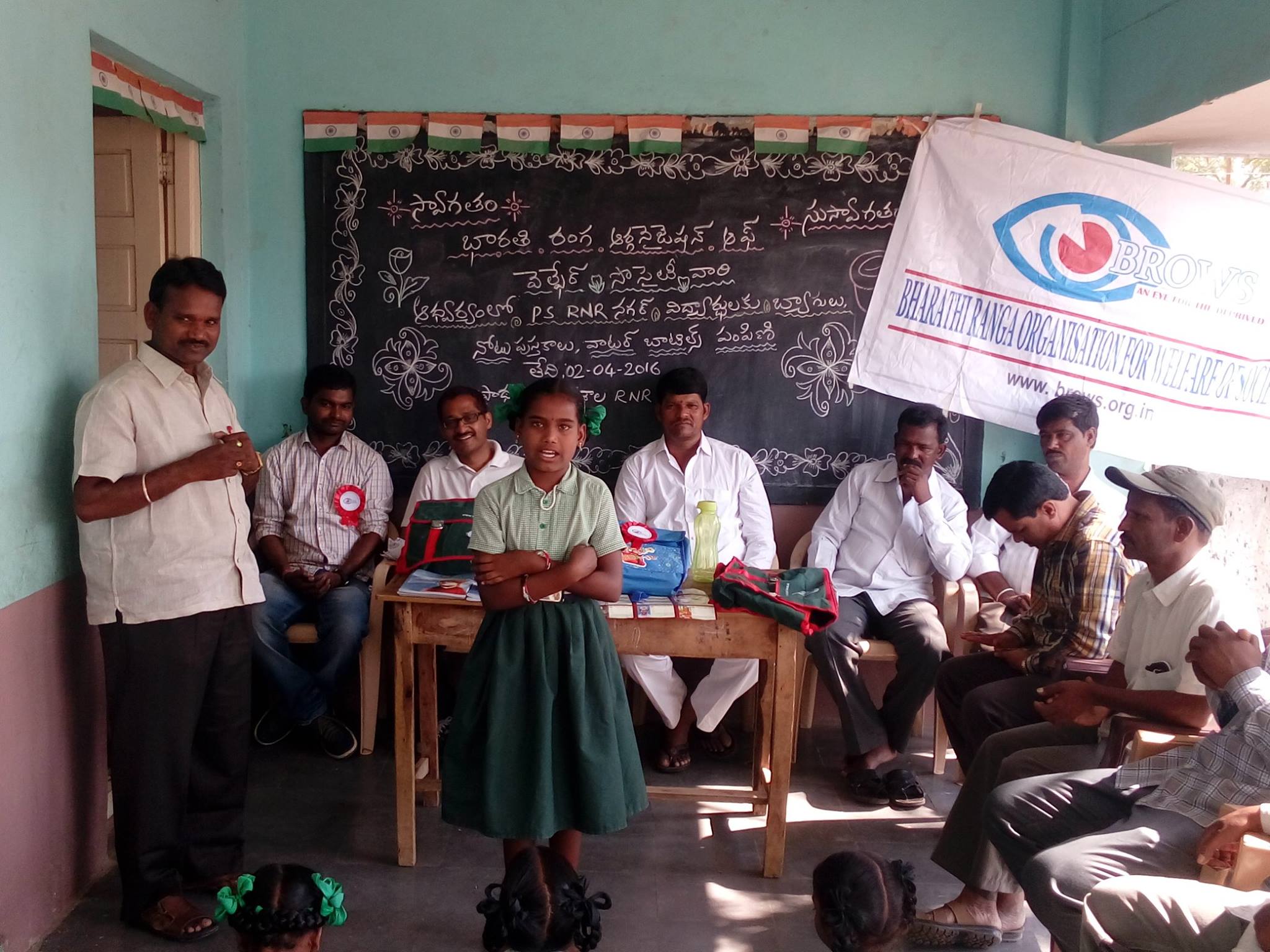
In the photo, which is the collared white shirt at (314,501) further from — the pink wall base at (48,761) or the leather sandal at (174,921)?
the leather sandal at (174,921)

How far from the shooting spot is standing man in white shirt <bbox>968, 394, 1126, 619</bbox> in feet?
12.6

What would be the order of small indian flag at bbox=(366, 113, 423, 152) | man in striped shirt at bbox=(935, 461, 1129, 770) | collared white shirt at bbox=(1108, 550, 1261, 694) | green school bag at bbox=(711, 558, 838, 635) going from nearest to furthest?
collared white shirt at bbox=(1108, 550, 1261, 694), green school bag at bbox=(711, 558, 838, 635), man in striped shirt at bbox=(935, 461, 1129, 770), small indian flag at bbox=(366, 113, 423, 152)

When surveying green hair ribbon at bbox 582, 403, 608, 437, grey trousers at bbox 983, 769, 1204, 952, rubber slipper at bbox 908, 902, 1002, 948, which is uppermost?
green hair ribbon at bbox 582, 403, 608, 437

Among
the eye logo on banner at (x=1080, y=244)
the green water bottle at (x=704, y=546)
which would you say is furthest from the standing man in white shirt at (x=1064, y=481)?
the green water bottle at (x=704, y=546)

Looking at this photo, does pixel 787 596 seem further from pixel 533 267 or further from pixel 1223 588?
pixel 533 267

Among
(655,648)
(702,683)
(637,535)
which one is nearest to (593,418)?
(637,535)

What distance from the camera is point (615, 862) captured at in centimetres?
322

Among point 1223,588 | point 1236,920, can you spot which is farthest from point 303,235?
point 1236,920

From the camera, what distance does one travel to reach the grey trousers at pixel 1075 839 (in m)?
2.24

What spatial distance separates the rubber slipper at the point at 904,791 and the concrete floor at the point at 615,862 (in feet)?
0.17

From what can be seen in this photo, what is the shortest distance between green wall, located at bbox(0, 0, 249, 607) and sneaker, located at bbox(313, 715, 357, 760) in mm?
1372

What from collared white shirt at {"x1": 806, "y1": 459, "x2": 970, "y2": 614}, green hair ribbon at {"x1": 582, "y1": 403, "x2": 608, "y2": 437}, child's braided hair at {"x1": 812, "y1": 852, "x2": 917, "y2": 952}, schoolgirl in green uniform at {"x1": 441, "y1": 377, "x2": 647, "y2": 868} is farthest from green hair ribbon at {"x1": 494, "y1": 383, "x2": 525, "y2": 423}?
collared white shirt at {"x1": 806, "y1": 459, "x2": 970, "y2": 614}

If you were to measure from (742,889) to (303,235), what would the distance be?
2987mm

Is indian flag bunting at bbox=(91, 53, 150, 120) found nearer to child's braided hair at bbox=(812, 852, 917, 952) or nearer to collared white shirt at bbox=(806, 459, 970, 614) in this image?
collared white shirt at bbox=(806, 459, 970, 614)
